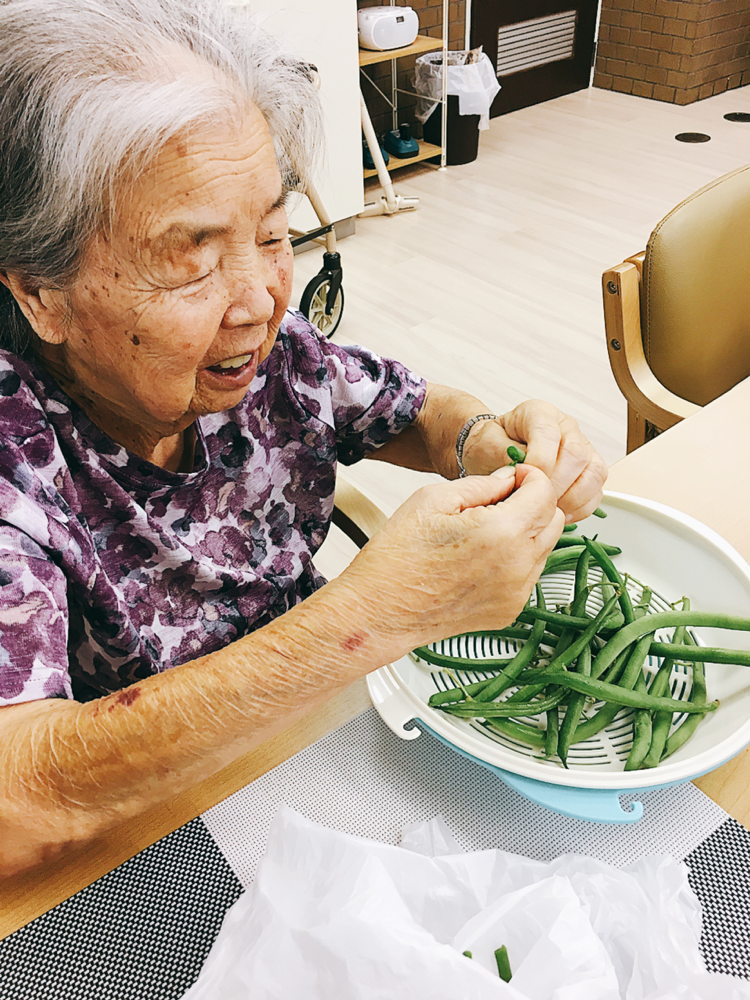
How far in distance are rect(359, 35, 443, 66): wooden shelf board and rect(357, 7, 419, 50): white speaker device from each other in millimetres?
24

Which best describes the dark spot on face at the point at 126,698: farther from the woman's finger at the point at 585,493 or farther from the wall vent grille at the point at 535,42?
the wall vent grille at the point at 535,42

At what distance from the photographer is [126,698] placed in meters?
0.69

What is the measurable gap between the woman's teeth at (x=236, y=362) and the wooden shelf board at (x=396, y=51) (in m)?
3.50

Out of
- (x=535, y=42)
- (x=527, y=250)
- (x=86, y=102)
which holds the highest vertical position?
(x=86, y=102)

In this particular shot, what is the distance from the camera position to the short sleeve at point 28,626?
698 millimetres

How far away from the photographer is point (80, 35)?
0.64 m

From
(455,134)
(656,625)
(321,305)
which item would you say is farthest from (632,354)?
(455,134)

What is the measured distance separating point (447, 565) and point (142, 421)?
394 millimetres

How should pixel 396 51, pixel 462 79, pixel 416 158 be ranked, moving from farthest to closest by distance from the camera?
pixel 416 158 < pixel 462 79 < pixel 396 51

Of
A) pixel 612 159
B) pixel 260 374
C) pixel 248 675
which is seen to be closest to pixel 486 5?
pixel 612 159

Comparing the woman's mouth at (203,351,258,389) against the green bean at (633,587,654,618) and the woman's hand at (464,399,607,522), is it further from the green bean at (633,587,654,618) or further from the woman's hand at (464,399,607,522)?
the green bean at (633,587,654,618)

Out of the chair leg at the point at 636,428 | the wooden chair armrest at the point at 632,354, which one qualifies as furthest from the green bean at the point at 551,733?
the chair leg at the point at 636,428

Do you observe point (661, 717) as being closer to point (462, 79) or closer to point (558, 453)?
point (558, 453)

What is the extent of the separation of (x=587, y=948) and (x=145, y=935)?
378 millimetres
